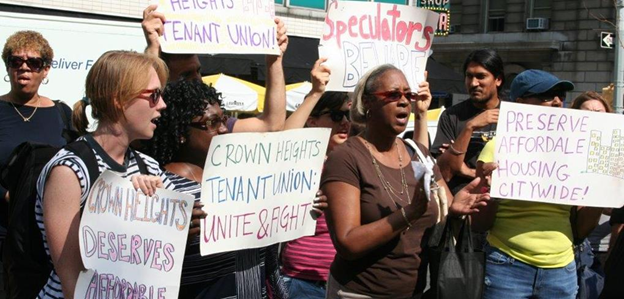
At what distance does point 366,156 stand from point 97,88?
→ 53.0 inches

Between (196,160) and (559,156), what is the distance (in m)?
2.02

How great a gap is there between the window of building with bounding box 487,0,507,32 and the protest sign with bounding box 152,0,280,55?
32.3 metres

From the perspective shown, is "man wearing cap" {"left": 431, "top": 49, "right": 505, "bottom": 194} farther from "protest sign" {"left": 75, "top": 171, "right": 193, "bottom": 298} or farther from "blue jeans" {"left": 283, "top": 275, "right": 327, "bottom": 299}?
"protest sign" {"left": 75, "top": 171, "right": 193, "bottom": 298}

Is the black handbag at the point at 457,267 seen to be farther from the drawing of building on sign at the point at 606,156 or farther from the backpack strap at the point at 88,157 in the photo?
the backpack strap at the point at 88,157

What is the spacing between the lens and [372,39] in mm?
5355

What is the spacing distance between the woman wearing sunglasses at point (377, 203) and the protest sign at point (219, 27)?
0.74m

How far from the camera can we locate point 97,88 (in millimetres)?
3174

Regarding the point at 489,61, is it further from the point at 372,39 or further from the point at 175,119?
the point at 175,119

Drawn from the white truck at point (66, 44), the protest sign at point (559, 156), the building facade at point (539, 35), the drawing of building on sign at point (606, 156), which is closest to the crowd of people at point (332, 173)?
the protest sign at point (559, 156)

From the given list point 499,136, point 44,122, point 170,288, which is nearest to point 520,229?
point 499,136

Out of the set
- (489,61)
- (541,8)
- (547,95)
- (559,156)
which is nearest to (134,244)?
(559,156)

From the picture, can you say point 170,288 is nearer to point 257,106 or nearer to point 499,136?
point 499,136

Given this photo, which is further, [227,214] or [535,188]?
[535,188]

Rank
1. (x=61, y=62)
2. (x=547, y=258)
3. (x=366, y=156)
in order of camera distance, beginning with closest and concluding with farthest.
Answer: (x=366, y=156) < (x=547, y=258) < (x=61, y=62)
